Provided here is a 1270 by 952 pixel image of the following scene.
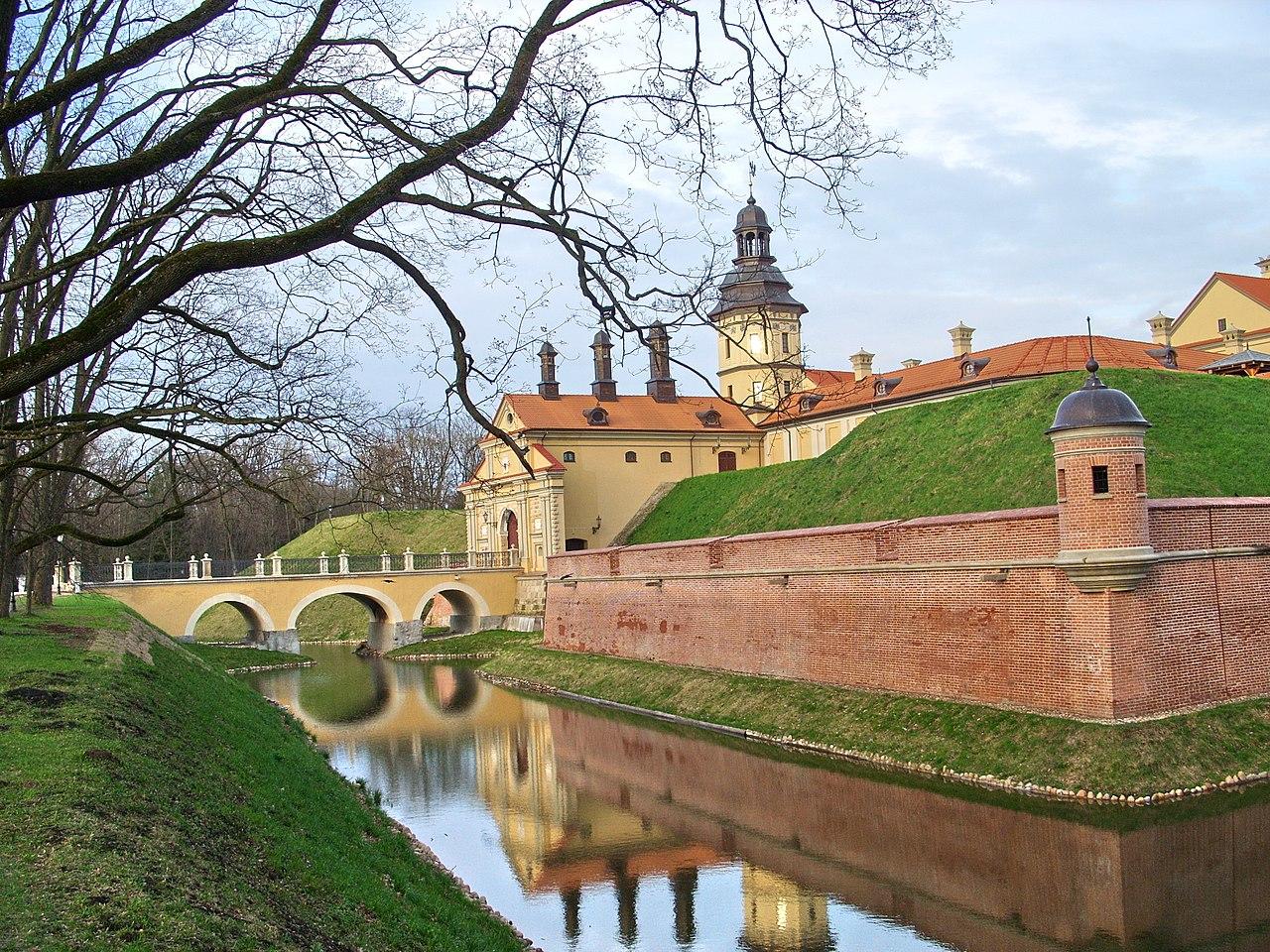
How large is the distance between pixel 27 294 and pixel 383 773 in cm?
960

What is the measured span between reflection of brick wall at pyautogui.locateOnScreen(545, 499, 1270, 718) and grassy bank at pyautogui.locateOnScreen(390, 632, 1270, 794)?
0.31 metres

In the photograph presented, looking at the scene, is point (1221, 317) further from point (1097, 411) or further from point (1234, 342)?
point (1097, 411)

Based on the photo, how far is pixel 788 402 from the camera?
5.62m

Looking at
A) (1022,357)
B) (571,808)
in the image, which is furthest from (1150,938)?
(1022,357)

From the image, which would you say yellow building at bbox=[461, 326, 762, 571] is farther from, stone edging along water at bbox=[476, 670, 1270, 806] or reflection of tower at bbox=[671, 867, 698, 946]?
reflection of tower at bbox=[671, 867, 698, 946]

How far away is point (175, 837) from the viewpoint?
689 centimetres

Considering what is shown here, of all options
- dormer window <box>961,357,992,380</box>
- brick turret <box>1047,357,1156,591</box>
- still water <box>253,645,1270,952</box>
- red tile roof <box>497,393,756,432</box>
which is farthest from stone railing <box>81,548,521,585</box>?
brick turret <box>1047,357,1156,591</box>

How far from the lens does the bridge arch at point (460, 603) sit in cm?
4106

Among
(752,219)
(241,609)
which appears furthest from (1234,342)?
(241,609)

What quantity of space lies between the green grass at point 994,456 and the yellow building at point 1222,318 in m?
14.6

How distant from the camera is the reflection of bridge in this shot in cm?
3694

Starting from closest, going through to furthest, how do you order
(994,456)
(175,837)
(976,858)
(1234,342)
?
(175,837) < (976,858) < (994,456) < (1234,342)

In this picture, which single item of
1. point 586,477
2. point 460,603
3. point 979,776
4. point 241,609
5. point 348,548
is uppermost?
point 586,477

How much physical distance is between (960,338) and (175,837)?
37.7 meters
